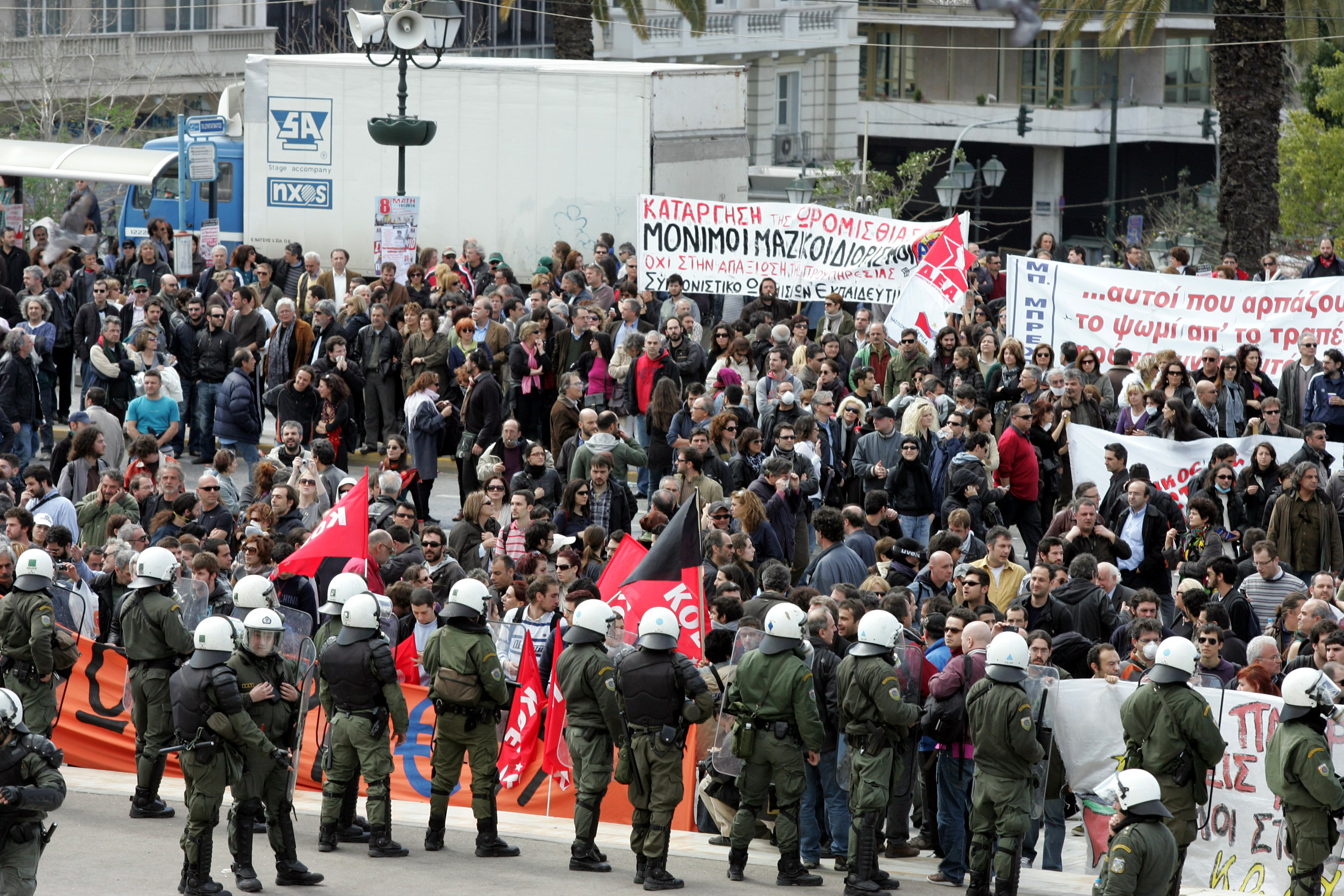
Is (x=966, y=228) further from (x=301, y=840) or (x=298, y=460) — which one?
(x=301, y=840)

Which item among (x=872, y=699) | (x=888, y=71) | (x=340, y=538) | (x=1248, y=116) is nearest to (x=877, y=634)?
(x=872, y=699)

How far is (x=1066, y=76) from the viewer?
2480 inches

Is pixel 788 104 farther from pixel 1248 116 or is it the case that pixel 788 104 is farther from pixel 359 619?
pixel 359 619

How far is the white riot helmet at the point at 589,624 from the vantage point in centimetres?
1052

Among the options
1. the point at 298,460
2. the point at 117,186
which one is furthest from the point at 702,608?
the point at 117,186

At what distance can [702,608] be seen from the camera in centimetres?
1143

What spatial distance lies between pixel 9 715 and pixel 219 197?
2084cm

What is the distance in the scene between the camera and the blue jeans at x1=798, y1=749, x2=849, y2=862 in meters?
10.7

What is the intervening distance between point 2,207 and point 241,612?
77.0ft

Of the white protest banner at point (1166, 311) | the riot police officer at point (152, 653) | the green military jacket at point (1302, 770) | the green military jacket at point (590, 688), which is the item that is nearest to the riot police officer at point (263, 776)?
the riot police officer at point (152, 653)

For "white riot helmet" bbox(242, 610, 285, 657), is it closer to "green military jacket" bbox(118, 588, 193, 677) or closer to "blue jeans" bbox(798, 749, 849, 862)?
"green military jacket" bbox(118, 588, 193, 677)

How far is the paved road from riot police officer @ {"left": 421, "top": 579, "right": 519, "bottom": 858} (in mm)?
253

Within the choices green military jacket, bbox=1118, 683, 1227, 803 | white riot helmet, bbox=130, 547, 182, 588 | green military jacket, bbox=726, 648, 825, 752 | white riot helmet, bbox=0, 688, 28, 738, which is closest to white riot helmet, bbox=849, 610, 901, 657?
green military jacket, bbox=726, 648, 825, 752

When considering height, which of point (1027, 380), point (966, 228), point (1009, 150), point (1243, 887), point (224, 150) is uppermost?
point (1009, 150)
